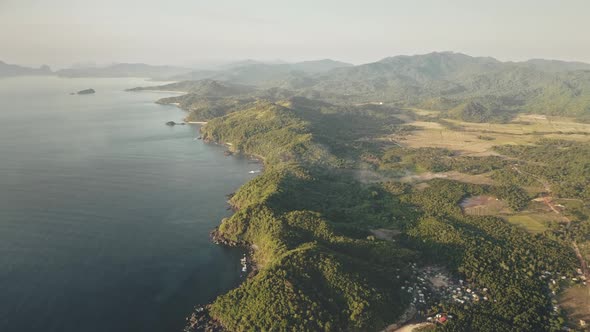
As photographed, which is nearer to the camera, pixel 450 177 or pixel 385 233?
pixel 385 233

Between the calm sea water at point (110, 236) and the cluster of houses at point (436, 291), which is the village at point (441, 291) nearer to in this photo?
the cluster of houses at point (436, 291)

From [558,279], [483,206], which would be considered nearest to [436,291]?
[558,279]

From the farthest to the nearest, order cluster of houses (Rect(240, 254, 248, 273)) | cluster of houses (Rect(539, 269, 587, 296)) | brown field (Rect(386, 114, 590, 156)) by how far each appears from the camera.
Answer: brown field (Rect(386, 114, 590, 156)), cluster of houses (Rect(240, 254, 248, 273)), cluster of houses (Rect(539, 269, 587, 296))

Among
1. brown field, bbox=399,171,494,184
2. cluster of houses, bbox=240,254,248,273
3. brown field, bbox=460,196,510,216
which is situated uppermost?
brown field, bbox=399,171,494,184

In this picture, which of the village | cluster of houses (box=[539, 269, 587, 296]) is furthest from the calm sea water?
cluster of houses (box=[539, 269, 587, 296])

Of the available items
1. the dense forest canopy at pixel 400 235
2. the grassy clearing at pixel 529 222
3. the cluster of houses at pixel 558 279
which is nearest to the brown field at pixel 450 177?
the dense forest canopy at pixel 400 235

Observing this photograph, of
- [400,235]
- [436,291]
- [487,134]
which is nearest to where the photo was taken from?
[436,291]

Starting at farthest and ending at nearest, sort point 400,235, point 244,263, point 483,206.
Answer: point 483,206 < point 400,235 < point 244,263

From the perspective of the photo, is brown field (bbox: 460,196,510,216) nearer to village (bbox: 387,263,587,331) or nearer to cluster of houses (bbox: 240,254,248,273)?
village (bbox: 387,263,587,331)

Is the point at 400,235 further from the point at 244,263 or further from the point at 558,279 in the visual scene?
the point at 244,263
